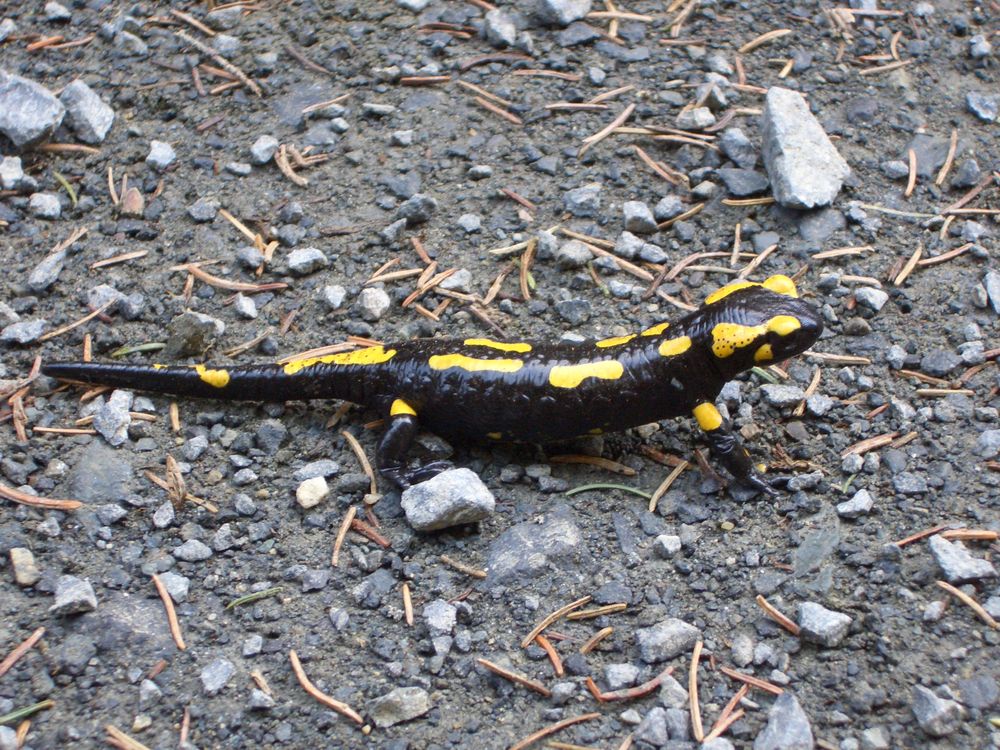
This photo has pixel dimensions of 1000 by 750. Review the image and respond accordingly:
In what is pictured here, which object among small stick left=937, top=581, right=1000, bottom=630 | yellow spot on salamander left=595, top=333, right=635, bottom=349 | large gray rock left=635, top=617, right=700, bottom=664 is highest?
yellow spot on salamander left=595, top=333, right=635, bottom=349

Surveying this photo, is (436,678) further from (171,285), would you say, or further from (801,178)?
(801,178)

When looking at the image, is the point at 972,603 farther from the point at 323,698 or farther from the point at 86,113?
the point at 86,113

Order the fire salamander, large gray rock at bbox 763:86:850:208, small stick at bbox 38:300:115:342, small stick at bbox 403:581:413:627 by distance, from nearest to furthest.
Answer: small stick at bbox 403:581:413:627 < the fire salamander < small stick at bbox 38:300:115:342 < large gray rock at bbox 763:86:850:208

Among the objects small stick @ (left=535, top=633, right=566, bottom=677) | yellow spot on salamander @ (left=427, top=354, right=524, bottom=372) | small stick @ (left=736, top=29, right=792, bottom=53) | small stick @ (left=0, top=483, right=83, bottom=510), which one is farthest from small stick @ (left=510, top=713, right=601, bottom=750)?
Result: small stick @ (left=736, top=29, right=792, bottom=53)

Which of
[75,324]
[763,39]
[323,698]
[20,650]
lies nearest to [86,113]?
A: [75,324]

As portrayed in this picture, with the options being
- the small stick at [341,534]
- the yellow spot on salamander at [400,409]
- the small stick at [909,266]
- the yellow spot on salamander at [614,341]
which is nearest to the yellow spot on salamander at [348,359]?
the yellow spot on salamander at [400,409]

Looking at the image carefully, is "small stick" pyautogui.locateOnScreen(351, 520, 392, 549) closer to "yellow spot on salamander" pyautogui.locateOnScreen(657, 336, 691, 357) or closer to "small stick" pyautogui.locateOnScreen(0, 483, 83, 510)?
"small stick" pyautogui.locateOnScreen(0, 483, 83, 510)

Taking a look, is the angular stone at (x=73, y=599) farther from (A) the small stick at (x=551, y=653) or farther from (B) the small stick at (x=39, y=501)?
(A) the small stick at (x=551, y=653)
